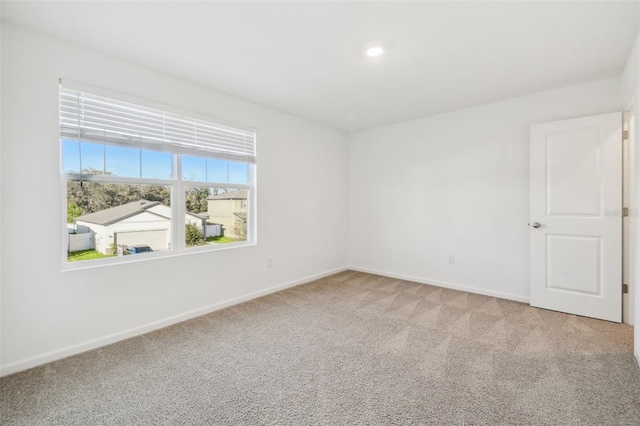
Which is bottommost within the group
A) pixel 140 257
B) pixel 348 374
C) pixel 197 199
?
pixel 348 374

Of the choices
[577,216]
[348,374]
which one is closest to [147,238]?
[348,374]

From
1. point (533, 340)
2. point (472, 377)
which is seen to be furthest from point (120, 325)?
point (533, 340)

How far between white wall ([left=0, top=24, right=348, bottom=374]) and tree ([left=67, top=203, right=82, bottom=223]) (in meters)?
0.11

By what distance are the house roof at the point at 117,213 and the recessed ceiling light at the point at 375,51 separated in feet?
7.91

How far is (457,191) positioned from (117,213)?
12.9 feet

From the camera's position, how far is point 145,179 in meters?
2.65

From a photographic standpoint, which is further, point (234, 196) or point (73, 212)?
point (234, 196)

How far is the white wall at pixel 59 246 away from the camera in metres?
1.97

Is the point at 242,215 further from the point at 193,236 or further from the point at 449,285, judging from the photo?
the point at 449,285

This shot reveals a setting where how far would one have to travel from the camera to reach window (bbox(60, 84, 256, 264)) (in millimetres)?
2287

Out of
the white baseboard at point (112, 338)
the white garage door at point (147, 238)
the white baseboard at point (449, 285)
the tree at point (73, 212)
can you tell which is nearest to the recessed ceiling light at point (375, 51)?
the white garage door at point (147, 238)

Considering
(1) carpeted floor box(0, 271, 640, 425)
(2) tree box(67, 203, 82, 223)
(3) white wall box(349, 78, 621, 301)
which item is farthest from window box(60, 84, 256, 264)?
(3) white wall box(349, 78, 621, 301)

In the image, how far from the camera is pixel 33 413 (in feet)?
5.27

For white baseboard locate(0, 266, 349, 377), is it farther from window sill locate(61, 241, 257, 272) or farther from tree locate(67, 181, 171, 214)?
tree locate(67, 181, 171, 214)
